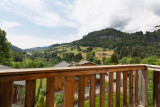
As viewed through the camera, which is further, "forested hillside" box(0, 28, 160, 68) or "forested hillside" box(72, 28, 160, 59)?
"forested hillside" box(72, 28, 160, 59)

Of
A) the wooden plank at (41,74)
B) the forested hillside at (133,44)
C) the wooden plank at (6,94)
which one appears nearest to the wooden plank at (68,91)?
the wooden plank at (41,74)

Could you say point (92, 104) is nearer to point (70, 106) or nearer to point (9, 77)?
point (70, 106)

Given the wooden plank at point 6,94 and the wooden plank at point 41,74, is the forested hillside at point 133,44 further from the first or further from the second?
the wooden plank at point 6,94

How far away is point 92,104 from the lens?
1092 millimetres

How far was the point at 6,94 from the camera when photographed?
71cm

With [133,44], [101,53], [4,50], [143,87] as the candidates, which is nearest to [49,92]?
[143,87]

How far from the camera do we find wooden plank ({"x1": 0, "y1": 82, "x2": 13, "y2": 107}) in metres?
0.69

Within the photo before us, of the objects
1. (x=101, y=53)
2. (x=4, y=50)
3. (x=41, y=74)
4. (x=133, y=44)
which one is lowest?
(x=41, y=74)

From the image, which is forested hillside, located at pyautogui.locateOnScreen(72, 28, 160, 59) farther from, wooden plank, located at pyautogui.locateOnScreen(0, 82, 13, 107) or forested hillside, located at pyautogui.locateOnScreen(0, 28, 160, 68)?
wooden plank, located at pyautogui.locateOnScreen(0, 82, 13, 107)

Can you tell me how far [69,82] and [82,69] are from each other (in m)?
0.19

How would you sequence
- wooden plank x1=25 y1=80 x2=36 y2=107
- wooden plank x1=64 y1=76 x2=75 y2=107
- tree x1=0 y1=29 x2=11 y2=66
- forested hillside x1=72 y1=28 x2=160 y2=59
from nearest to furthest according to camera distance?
wooden plank x1=25 y1=80 x2=36 y2=107, wooden plank x1=64 y1=76 x2=75 y2=107, tree x1=0 y1=29 x2=11 y2=66, forested hillside x1=72 y1=28 x2=160 y2=59

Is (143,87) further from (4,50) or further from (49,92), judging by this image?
(4,50)

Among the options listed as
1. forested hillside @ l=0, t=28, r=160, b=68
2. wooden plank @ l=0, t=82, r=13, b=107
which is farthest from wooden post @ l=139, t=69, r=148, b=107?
forested hillside @ l=0, t=28, r=160, b=68

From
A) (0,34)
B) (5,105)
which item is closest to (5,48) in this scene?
(0,34)
